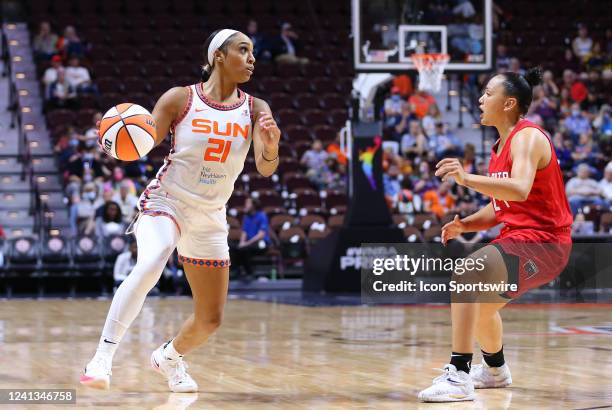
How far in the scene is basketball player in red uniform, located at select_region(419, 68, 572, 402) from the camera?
5371 millimetres

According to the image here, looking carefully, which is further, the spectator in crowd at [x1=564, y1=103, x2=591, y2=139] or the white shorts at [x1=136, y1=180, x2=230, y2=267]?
the spectator in crowd at [x1=564, y1=103, x2=591, y2=139]

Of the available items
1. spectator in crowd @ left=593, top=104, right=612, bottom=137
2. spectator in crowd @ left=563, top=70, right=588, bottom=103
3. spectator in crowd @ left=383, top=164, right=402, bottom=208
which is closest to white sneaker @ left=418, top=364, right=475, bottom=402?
spectator in crowd @ left=383, top=164, right=402, bottom=208

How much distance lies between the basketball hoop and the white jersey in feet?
29.1

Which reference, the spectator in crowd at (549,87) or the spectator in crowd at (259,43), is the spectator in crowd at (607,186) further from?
the spectator in crowd at (259,43)

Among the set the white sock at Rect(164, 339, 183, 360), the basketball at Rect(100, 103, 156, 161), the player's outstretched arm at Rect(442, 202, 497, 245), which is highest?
the basketball at Rect(100, 103, 156, 161)

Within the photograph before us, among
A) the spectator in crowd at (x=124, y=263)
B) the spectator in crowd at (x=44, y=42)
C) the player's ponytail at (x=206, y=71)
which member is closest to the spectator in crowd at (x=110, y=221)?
the spectator in crowd at (x=124, y=263)

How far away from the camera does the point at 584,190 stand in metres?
16.9

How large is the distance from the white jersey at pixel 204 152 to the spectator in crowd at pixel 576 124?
47.3ft

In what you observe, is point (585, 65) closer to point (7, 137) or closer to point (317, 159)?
point (317, 159)

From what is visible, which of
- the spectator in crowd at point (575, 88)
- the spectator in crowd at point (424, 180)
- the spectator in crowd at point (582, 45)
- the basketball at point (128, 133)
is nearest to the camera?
the basketball at point (128, 133)

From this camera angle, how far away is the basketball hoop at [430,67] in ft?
47.1

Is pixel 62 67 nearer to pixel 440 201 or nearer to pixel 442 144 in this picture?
pixel 442 144

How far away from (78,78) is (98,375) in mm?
14782

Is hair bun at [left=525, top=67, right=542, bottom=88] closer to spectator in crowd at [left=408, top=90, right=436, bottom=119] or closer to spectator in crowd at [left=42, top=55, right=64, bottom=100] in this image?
spectator in crowd at [left=408, top=90, right=436, bottom=119]
